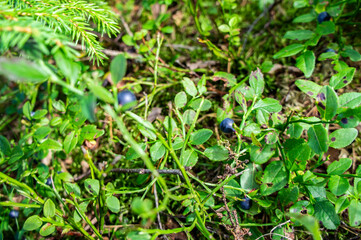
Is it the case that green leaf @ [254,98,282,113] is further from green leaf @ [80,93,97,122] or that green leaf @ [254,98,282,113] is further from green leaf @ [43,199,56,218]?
green leaf @ [43,199,56,218]

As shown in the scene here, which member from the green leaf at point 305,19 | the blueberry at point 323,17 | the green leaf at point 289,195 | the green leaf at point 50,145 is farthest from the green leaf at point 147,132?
the blueberry at point 323,17

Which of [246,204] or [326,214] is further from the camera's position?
[246,204]

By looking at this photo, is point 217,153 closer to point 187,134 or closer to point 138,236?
point 187,134

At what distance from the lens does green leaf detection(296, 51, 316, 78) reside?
1.57 meters

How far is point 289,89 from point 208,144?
0.83 metres

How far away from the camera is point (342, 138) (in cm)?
129

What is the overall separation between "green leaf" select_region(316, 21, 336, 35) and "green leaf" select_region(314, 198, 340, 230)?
1.05 m

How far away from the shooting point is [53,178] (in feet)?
5.65

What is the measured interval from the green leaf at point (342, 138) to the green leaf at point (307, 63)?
43 centimetres

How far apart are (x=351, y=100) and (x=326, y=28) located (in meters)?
0.62

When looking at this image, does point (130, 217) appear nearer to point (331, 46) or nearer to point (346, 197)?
point (346, 197)

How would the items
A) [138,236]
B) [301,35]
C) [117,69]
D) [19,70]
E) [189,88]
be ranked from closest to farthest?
1. [19,70]
2. [117,69]
3. [138,236]
4. [189,88]
5. [301,35]

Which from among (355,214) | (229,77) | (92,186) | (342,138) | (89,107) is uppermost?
(89,107)

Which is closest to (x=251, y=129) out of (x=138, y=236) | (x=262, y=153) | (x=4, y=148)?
(x=262, y=153)
